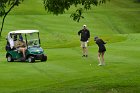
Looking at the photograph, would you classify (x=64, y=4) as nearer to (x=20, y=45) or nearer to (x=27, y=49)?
(x=27, y=49)

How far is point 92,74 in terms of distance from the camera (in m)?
22.6

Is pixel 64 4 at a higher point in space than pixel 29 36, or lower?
higher

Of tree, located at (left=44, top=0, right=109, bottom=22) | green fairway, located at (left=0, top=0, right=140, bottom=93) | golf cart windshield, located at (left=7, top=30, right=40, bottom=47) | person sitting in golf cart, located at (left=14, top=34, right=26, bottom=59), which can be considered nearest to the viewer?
tree, located at (left=44, top=0, right=109, bottom=22)

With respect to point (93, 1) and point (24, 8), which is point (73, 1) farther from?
point (24, 8)

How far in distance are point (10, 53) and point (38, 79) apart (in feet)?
25.9

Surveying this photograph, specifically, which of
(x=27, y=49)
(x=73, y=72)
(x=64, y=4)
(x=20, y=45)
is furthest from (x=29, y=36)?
(x=64, y=4)

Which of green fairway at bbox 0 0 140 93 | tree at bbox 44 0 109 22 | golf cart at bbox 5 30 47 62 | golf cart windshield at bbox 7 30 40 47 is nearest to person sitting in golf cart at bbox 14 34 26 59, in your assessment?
golf cart at bbox 5 30 47 62

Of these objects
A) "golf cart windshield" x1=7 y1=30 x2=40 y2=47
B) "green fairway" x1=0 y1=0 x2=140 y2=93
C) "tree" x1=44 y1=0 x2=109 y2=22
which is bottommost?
"green fairway" x1=0 y1=0 x2=140 y2=93

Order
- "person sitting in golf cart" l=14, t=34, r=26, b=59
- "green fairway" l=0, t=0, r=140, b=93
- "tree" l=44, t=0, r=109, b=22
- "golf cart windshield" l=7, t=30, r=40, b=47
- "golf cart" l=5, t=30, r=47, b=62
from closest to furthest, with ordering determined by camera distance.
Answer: "tree" l=44, t=0, r=109, b=22 < "green fairway" l=0, t=0, r=140, b=93 < "golf cart" l=5, t=30, r=47, b=62 < "person sitting in golf cart" l=14, t=34, r=26, b=59 < "golf cart windshield" l=7, t=30, r=40, b=47

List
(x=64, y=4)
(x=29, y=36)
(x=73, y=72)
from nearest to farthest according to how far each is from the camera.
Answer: (x=64, y=4) < (x=73, y=72) < (x=29, y=36)

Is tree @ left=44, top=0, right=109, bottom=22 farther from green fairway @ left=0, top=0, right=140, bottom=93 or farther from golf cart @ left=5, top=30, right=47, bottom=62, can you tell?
golf cart @ left=5, top=30, right=47, bottom=62

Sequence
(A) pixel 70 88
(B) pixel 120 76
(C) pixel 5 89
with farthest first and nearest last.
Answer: (B) pixel 120 76, (C) pixel 5 89, (A) pixel 70 88

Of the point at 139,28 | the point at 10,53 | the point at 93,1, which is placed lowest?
the point at 139,28

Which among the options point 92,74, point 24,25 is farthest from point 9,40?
point 24,25
